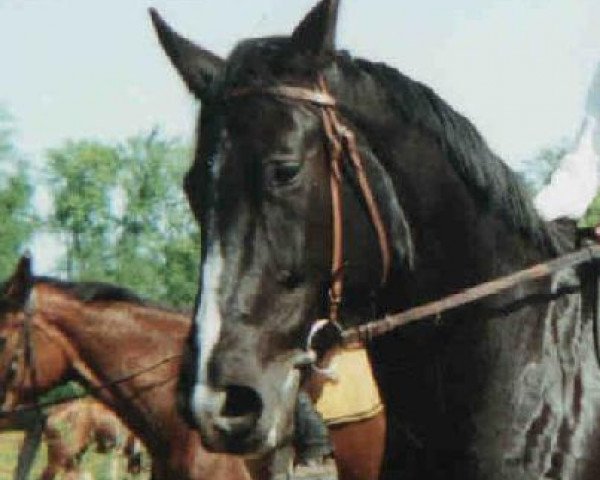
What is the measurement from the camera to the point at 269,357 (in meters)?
3.53

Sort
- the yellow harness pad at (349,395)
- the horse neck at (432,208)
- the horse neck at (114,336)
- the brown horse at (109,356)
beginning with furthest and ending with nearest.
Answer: the horse neck at (114,336), the brown horse at (109,356), the yellow harness pad at (349,395), the horse neck at (432,208)

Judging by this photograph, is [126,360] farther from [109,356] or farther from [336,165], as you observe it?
[336,165]

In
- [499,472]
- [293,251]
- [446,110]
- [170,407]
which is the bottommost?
[170,407]

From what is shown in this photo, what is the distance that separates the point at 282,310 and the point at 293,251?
0.17 m

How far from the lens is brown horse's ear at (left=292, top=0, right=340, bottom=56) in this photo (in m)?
3.71

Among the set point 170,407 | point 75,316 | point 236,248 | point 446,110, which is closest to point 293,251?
point 236,248

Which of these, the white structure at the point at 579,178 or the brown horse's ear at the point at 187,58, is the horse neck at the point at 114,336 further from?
the brown horse's ear at the point at 187,58

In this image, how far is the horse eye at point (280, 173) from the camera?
11.8ft

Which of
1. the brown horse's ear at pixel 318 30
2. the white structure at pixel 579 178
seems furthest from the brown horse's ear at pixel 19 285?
the brown horse's ear at pixel 318 30

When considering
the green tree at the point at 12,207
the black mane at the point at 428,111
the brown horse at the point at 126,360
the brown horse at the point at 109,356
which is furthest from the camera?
the green tree at the point at 12,207

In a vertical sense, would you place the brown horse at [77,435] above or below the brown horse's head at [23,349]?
below

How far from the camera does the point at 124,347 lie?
982 centimetres

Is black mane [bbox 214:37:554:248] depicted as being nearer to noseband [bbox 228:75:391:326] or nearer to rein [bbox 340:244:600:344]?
noseband [bbox 228:75:391:326]

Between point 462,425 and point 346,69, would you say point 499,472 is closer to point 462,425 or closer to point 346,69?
point 462,425
